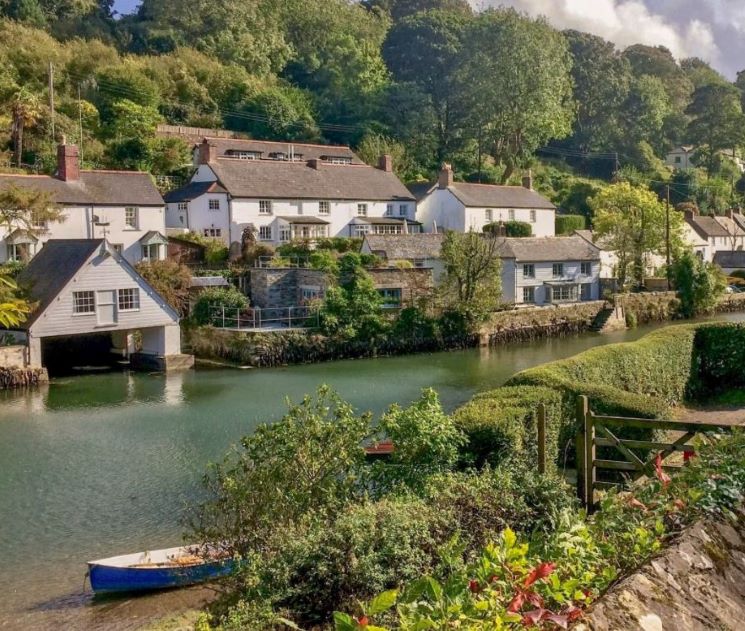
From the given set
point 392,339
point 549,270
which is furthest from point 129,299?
point 549,270

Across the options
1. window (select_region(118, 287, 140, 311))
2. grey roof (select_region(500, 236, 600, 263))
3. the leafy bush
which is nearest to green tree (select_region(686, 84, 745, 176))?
grey roof (select_region(500, 236, 600, 263))

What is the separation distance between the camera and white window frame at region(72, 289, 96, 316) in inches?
1607

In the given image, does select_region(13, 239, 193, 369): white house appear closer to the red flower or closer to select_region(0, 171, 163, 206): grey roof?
Result: select_region(0, 171, 163, 206): grey roof

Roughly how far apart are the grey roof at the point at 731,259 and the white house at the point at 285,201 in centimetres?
3379

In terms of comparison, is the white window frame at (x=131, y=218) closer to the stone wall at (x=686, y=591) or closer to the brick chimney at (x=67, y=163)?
the brick chimney at (x=67, y=163)

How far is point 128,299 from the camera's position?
139 ft

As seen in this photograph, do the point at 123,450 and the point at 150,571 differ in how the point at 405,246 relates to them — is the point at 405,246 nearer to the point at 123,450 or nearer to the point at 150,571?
the point at 123,450

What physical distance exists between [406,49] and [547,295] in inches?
2024

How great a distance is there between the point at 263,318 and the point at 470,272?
13.0 m

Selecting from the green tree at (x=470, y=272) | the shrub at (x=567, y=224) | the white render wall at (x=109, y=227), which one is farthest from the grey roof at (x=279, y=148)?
the green tree at (x=470, y=272)

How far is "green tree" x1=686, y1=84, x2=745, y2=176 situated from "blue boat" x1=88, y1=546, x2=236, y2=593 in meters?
109

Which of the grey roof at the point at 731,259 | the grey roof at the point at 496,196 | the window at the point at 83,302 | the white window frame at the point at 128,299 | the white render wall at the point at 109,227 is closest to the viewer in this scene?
the window at the point at 83,302

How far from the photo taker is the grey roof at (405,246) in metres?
56.0

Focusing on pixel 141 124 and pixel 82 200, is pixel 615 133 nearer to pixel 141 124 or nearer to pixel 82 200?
pixel 141 124
